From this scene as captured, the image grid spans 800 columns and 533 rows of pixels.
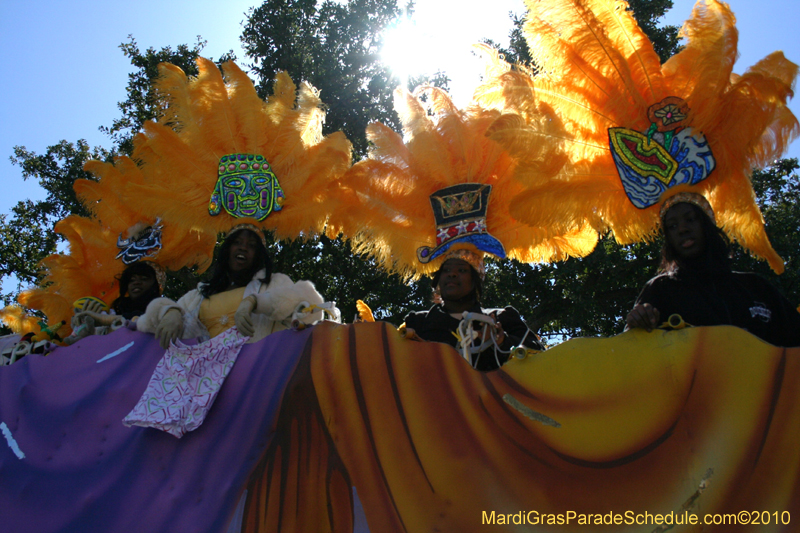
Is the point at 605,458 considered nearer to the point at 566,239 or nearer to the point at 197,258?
the point at 566,239

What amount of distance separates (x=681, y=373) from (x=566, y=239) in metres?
1.74

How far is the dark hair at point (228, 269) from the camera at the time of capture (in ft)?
11.7

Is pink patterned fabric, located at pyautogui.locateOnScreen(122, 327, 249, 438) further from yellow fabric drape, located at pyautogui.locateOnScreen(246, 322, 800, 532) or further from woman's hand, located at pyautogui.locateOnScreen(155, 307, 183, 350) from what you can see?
yellow fabric drape, located at pyautogui.locateOnScreen(246, 322, 800, 532)

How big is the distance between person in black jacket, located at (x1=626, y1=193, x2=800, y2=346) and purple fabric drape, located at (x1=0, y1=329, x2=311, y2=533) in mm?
1593

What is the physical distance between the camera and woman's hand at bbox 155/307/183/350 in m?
2.98

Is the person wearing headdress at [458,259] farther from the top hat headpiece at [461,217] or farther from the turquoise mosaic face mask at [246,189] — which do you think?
the turquoise mosaic face mask at [246,189]

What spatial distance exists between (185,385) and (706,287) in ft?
7.39

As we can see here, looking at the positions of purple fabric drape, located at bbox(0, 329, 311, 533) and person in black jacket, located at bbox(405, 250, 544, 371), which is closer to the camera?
purple fabric drape, located at bbox(0, 329, 311, 533)

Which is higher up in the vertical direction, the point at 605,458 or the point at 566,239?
the point at 566,239

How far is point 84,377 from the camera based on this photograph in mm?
3025

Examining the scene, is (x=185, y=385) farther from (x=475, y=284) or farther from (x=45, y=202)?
(x=45, y=202)

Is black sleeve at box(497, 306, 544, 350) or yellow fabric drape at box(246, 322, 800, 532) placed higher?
black sleeve at box(497, 306, 544, 350)

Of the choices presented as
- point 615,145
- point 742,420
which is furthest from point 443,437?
point 615,145

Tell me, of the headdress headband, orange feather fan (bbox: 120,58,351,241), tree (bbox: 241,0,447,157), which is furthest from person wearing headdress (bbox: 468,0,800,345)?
tree (bbox: 241,0,447,157)
